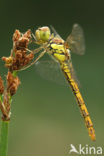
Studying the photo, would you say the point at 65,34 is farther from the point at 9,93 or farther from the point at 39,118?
the point at 9,93

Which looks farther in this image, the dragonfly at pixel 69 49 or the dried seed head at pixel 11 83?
the dragonfly at pixel 69 49

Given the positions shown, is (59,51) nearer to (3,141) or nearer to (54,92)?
(3,141)

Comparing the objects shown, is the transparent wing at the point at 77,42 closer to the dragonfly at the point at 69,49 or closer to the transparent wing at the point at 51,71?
the dragonfly at the point at 69,49

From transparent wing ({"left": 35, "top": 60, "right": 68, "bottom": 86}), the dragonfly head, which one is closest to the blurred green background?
transparent wing ({"left": 35, "top": 60, "right": 68, "bottom": 86})

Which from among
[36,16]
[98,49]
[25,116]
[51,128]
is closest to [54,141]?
[51,128]

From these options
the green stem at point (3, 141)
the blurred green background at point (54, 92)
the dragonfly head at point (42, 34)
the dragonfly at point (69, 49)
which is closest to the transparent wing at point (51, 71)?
the dragonfly at point (69, 49)
